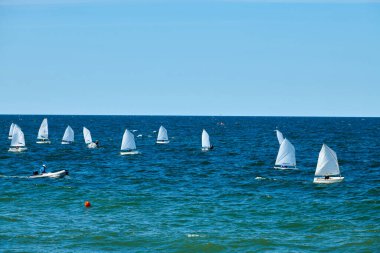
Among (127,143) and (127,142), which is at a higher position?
(127,142)

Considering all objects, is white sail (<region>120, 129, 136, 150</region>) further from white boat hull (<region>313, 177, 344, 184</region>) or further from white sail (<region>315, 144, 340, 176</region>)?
white boat hull (<region>313, 177, 344, 184</region>)

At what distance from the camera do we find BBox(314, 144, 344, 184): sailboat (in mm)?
67281

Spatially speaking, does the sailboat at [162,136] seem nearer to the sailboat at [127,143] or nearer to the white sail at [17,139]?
the sailboat at [127,143]

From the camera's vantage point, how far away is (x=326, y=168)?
6862cm

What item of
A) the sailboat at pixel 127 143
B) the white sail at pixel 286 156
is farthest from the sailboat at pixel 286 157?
the sailboat at pixel 127 143

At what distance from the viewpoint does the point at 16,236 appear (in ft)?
139

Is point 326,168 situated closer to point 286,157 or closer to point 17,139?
point 286,157

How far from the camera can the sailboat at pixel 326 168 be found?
221 feet

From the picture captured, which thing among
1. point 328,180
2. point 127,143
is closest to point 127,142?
point 127,143

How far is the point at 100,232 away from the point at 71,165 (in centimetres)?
4705

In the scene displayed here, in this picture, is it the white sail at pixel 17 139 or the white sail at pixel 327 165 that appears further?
the white sail at pixel 17 139

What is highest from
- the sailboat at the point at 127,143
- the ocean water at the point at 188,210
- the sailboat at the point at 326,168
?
the sailboat at the point at 127,143

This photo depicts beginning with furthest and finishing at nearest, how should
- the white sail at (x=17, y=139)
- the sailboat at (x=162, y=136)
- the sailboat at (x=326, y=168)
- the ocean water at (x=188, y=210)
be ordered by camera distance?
the sailboat at (x=162, y=136)
the white sail at (x=17, y=139)
the sailboat at (x=326, y=168)
the ocean water at (x=188, y=210)

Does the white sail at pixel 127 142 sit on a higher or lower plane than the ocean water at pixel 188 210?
higher
